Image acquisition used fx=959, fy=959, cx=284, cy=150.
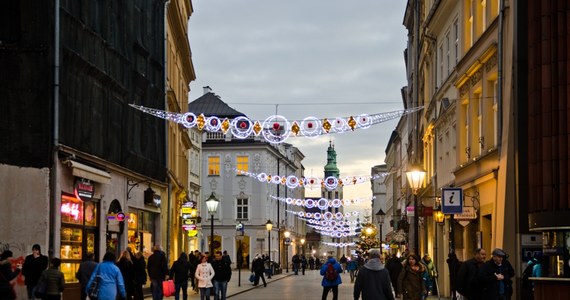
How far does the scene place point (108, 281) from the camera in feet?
55.6

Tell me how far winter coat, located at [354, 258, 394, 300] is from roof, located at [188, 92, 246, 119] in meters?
78.4

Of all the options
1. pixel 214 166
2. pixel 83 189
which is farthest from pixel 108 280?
pixel 214 166

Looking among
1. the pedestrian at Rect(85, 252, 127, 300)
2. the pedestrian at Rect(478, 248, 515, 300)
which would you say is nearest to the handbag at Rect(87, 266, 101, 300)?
the pedestrian at Rect(85, 252, 127, 300)

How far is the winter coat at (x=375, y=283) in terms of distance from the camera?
48.9 feet

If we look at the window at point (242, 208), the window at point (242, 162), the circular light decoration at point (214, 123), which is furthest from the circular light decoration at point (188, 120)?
the window at point (242, 162)

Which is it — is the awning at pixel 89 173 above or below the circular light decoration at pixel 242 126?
below

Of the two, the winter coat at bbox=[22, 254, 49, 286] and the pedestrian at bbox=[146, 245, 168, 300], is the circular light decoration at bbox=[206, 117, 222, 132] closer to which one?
the pedestrian at bbox=[146, 245, 168, 300]

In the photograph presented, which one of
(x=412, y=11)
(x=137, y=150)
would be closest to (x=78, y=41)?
(x=137, y=150)

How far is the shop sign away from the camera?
1029 inches

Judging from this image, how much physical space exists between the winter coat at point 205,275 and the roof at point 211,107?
66.7m

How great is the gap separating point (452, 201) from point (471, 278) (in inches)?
184

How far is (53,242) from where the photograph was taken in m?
24.2

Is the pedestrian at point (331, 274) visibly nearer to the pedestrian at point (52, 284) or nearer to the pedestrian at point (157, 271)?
the pedestrian at point (157, 271)

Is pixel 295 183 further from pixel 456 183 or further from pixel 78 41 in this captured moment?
pixel 78 41
